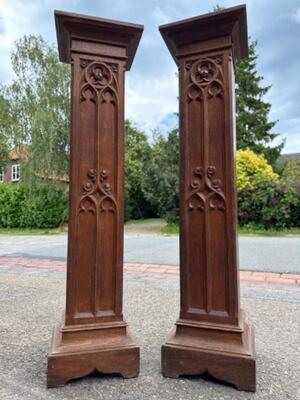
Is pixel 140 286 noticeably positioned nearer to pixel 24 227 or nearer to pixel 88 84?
pixel 88 84

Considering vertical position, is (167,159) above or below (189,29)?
above

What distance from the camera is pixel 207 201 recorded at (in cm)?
169

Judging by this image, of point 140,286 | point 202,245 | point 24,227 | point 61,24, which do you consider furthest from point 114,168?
point 24,227

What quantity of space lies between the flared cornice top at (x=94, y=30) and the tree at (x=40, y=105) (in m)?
11.1

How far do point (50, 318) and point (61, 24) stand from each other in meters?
2.09

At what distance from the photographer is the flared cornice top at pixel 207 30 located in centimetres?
162

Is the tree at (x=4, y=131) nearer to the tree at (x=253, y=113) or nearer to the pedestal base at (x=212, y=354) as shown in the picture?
the tree at (x=253, y=113)

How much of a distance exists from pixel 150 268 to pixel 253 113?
60.8 ft

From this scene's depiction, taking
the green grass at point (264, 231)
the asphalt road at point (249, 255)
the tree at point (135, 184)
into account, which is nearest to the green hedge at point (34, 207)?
the tree at point (135, 184)

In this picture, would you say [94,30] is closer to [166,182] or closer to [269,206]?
[269,206]

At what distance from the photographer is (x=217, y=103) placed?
170 centimetres

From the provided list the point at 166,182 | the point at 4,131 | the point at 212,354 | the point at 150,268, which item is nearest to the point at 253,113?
the point at 166,182

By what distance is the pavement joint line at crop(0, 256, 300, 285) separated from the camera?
3.90 metres

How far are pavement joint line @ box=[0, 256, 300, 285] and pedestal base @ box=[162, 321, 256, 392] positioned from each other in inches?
94.2
